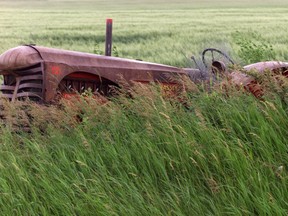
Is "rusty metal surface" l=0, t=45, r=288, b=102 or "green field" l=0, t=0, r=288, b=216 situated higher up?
"rusty metal surface" l=0, t=45, r=288, b=102

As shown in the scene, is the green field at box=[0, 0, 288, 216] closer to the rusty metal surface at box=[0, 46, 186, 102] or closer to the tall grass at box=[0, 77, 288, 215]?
the tall grass at box=[0, 77, 288, 215]

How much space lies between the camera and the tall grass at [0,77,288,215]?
10.6ft

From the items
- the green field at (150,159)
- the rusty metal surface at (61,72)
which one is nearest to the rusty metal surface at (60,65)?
the rusty metal surface at (61,72)

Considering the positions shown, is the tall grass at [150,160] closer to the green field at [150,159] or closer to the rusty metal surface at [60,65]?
the green field at [150,159]

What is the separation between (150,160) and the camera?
12.3ft

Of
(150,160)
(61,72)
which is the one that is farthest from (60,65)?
(150,160)

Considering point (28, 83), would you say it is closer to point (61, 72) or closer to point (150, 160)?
point (61, 72)

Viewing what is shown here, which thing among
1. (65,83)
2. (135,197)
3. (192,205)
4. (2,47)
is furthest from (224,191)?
(2,47)

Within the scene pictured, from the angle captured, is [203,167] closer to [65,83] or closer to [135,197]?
[135,197]

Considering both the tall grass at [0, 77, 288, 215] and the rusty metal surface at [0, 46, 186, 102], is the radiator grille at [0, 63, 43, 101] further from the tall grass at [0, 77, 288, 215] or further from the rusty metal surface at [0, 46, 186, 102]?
the tall grass at [0, 77, 288, 215]

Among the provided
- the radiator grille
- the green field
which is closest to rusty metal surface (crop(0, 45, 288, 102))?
the radiator grille

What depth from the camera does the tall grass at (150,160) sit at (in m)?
3.23

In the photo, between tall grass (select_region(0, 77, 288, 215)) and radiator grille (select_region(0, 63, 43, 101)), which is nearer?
tall grass (select_region(0, 77, 288, 215))

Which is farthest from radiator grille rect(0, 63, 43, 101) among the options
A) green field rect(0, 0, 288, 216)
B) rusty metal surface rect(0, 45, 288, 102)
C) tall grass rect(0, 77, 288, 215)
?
tall grass rect(0, 77, 288, 215)
